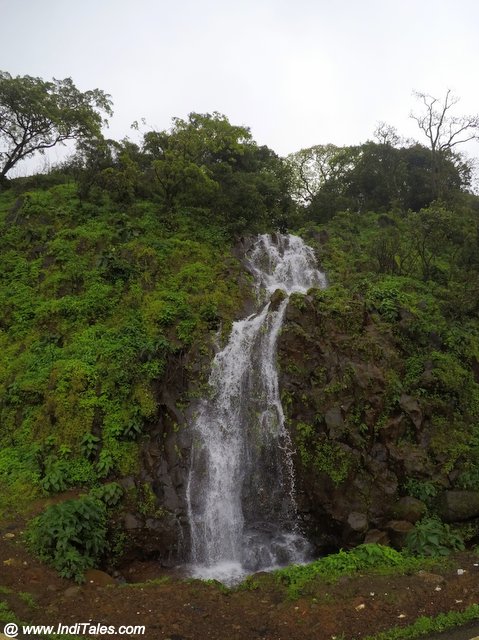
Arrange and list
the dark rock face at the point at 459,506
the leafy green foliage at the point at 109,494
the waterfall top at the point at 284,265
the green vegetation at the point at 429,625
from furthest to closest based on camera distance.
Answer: the waterfall top at the point at 284,265 → the dark rock face at the point at 459,506 → the leafy green foliage at the point at 109,494 → the green vegetation at the point at 429,625

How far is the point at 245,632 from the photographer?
27.1 ft

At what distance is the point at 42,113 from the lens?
25781 millimetres

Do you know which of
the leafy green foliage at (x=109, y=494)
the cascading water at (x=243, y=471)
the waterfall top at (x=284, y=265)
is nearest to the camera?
the leafy green foliage at (x=109, y=494)

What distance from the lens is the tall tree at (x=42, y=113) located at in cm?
2555

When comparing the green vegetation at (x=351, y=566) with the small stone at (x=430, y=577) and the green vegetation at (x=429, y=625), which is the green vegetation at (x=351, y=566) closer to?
the small stone at (x=430, y=577)

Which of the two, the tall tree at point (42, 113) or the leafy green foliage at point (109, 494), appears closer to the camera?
the leafy green foliage at point (109, 494)

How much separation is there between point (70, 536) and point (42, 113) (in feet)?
80.3

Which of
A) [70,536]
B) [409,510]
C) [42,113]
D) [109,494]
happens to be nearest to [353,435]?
[409,510]

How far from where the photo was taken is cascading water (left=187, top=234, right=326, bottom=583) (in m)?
12.2

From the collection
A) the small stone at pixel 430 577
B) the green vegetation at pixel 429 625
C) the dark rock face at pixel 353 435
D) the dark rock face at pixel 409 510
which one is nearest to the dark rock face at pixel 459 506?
the dark rock face at pixel 353 435

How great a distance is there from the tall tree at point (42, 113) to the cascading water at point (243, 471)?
19472 millimetres

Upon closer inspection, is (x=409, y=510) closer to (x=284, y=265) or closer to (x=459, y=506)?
(x=459, y=506)

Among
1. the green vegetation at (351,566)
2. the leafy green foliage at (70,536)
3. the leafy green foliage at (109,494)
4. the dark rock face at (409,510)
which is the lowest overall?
the green vegetation at (351,566)

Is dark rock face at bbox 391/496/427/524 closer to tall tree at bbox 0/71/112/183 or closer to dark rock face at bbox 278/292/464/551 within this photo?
dark rock face at bbox 278/292/464/551
